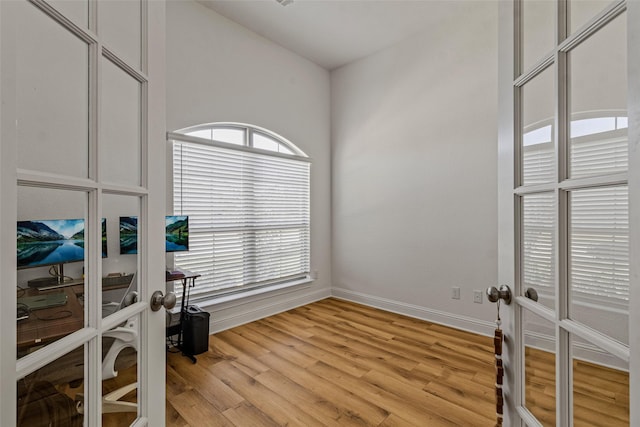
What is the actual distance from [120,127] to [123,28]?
0.27 metres

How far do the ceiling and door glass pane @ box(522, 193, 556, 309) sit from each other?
8.68 ft

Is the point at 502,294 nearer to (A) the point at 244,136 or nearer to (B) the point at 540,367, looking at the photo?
(B) the point at 540,367

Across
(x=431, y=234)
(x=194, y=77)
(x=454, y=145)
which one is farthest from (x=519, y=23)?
(x=194, y=77)

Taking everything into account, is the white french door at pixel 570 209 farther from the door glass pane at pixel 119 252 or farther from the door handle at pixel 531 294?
the door glass pane at pixel 119 252

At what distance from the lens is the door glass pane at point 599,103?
0.56 metres

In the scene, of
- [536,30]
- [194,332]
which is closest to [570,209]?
[536,30]

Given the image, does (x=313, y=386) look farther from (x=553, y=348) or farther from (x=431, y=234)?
(x=431, y=234)

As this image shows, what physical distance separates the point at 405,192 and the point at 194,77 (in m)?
2.40

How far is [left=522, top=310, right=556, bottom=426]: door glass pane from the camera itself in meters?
0.77

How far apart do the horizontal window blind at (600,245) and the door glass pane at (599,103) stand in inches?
2.4

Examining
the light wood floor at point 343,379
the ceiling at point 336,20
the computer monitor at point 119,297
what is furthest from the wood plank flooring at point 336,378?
the ceiling at point 336,20

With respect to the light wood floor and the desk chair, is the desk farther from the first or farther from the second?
the light wood floor

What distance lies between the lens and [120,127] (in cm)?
79

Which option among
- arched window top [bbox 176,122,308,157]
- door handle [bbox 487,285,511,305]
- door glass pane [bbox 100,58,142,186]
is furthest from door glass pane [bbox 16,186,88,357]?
arched window top [bbox 176,122,308,157]
